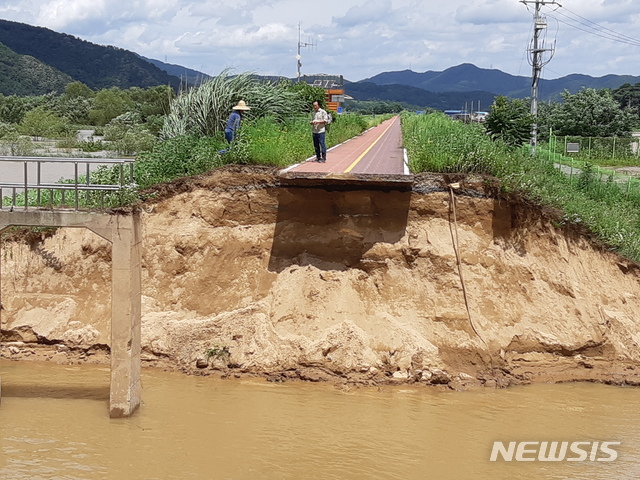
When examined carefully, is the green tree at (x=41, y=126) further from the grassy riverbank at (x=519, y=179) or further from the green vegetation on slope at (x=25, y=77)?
the green vegetation on slope at (x=25, y=77)

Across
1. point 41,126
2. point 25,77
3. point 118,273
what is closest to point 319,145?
point 118,273

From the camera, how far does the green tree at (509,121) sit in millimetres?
25859

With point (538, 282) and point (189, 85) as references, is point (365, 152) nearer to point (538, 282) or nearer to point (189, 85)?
point (189, 85)

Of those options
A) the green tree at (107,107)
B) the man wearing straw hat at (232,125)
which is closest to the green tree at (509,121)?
the man wearing straw hat at (232,125)

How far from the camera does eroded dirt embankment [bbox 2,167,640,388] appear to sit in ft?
49.2

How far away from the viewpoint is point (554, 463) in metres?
11.6

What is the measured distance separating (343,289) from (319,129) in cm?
394

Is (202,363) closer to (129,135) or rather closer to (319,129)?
(319,129)

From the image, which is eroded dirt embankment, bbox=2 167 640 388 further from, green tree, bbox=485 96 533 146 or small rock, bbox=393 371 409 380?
green tree, bbox=485 96 533 146

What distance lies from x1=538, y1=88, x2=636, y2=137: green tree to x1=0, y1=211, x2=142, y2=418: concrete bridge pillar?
3904 centimetres

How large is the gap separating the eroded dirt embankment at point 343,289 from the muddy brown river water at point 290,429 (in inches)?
23.6

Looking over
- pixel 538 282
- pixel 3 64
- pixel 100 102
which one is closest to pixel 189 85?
pixel 538 282

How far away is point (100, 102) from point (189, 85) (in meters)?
48.2

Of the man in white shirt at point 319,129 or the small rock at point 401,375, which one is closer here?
the small rock at point 401,375
